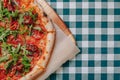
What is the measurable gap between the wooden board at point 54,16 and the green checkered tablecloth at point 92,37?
4 centimetres

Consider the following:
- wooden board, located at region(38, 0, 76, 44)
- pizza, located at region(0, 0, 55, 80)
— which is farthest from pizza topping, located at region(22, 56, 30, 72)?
wooden board, located at region(38, 0, 76, 44)

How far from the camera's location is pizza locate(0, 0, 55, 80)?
3.27 metres

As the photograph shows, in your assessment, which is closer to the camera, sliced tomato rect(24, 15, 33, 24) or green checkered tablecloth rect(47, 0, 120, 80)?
sliced tomato rect(24, 15, 33, 24)

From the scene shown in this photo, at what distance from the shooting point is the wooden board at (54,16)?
3.37 metres

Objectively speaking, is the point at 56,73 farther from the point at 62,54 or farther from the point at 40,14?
the point at 40,14

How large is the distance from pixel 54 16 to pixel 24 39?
9.6 inches

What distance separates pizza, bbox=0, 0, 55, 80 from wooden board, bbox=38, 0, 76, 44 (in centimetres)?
6

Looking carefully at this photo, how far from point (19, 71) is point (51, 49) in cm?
24

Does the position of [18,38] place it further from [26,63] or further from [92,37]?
[92,37]

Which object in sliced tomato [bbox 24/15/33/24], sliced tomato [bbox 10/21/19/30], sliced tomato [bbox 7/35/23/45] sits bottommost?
sliced tomato [bbox 7/35/23/45]

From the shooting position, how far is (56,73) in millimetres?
3395

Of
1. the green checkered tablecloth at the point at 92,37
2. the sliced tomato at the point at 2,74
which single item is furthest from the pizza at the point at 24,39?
the green checkered tablecloth at the point at 92,37

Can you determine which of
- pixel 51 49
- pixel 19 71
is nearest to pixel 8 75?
pixel 19 71

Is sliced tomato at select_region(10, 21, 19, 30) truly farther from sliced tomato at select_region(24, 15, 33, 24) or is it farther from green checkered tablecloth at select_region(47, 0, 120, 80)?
green checkered tablecloth at select_region(47, 0, 120, 80)
